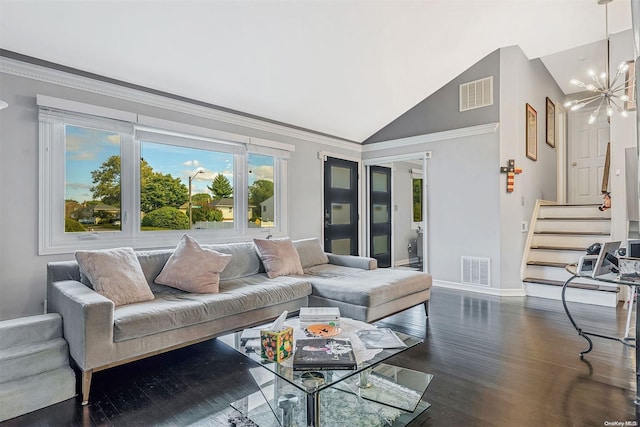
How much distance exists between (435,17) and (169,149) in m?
3.16

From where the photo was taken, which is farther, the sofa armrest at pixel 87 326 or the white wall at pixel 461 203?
the white wall at pixel 461 203

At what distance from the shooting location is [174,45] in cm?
299

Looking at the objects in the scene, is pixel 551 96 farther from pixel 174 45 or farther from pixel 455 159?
pixel 174 45

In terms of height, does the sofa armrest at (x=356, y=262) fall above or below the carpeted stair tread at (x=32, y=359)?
above

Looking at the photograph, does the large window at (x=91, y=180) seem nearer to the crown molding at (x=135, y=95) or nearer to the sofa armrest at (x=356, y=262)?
the crown molding at (x=135, y=95)

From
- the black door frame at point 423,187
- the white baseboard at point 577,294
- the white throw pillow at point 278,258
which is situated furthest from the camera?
the black door frame at point 423,187

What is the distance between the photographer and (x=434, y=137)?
5145 millimetres

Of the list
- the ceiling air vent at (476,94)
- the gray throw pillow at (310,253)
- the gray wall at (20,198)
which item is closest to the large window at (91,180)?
the gray wall at (20,198)

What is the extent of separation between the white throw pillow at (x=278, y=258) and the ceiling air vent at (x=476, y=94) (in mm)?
3277

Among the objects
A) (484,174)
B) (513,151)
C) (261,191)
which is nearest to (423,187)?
(484,174)

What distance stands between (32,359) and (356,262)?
9.52ft

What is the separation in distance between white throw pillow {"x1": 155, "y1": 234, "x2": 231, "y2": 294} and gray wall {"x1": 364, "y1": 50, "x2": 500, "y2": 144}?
3.74m

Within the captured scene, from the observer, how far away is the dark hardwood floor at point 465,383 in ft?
5.95

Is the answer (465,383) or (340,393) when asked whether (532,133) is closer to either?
(465,383)
